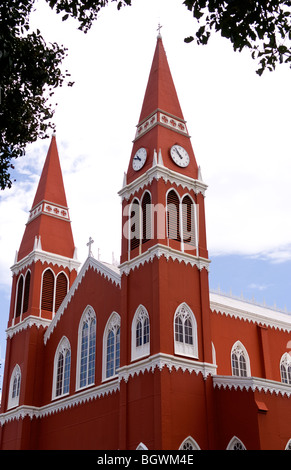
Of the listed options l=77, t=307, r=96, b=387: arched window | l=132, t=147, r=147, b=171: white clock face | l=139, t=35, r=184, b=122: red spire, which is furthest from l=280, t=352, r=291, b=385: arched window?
l=139, t=35, r=184, b=122: red spire

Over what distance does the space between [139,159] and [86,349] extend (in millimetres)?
9457

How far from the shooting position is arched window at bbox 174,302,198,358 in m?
24.1

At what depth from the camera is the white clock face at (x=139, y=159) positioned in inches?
1102

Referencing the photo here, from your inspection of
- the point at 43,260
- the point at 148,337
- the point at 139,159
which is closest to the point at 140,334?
the point at 148,337

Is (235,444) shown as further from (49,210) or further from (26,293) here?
(49,210)

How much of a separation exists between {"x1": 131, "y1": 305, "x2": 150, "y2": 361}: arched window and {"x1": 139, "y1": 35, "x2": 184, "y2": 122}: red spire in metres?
10.1

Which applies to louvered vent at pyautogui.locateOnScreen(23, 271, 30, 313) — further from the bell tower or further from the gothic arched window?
the gothic arched window

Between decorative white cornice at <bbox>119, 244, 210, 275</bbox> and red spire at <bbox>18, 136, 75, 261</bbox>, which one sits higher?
red spire at <bbox>18, 136, 75, 261</bbox>

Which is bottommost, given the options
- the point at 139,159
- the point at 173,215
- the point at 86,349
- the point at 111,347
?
the point at 111,347

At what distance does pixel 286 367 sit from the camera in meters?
32.2

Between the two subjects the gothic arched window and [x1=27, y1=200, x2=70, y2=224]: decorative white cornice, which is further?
[x1=27, y1=200, x2=70, y2=224]: decorative white cornice

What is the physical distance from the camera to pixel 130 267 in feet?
86.9
